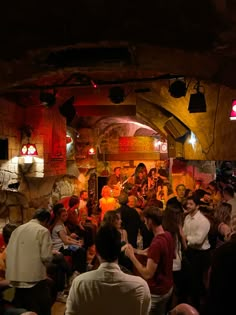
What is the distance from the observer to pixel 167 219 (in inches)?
162

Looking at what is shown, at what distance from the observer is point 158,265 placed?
3.42 metres

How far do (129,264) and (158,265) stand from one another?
1.11m

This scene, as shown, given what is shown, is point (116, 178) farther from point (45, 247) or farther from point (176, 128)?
point (45, 247)

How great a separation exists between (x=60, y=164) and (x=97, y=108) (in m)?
2.62

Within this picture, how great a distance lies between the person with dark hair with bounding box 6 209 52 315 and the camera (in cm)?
396

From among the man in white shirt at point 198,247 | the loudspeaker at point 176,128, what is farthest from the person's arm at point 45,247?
the loudspeaker at point 176,128

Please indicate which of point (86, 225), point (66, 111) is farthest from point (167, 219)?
point (66, 111)

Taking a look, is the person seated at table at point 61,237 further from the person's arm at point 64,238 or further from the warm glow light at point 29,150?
the warm glow light at point 29,150

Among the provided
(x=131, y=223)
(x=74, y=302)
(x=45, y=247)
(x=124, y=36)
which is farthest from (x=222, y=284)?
(x=131, y=223)

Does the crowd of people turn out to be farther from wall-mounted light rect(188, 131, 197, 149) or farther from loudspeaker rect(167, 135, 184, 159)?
loudspeaker rect(167, 135, 184, 159)

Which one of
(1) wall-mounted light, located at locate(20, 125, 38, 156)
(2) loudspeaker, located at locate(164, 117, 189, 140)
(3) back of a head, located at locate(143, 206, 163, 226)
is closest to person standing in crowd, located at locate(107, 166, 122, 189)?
(2) loudspeaker, located at locate(164, 117, 189, 140)

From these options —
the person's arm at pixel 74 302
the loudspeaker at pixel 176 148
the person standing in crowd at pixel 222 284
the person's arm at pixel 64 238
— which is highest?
the loudspeaker at pixel 176 148

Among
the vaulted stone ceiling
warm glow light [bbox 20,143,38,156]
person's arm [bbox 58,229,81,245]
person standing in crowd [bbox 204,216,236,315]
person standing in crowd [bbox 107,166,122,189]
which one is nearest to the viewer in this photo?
person standing in crowd [bbox 204,216,236,315]

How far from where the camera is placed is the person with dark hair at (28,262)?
3.96m
